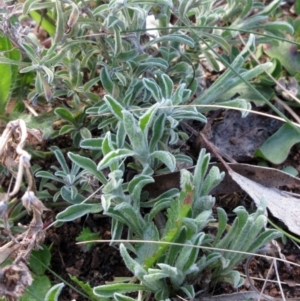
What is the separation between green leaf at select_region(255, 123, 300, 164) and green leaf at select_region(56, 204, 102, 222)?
65 cm

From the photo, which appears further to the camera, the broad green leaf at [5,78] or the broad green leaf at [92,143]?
the broad green leaf at [5,78]

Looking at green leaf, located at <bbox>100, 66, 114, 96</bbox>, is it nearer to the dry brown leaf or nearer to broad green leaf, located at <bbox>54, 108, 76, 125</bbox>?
broad green leaf, located at <bbox>54, 108, 76, 125</bbox>

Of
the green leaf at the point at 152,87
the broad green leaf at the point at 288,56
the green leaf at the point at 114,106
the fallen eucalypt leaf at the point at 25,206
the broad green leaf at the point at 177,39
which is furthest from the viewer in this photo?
the broad green leaf at the point at 288,56

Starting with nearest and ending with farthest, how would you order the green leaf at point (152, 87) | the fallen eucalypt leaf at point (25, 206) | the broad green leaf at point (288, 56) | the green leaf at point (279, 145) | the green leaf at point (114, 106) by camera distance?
the fallen eucalypt leaf at point (25, 206) < the green leaf at point (114, 106) < the green leaf at point (152, 87) < the green leaf at point (279, 145) < the broad green leaf at point (288, 56)

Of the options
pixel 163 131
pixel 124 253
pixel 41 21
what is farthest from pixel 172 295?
pixel 41 21

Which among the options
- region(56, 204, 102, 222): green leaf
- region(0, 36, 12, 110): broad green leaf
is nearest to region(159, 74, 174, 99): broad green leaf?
region(56, 204, 102, 222): green leaf

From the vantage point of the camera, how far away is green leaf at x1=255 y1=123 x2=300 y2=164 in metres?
1.85

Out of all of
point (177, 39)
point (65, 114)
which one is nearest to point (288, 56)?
point (177, 39)

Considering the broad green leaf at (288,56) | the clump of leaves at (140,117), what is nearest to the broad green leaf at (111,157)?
the clump of leaves at (140,117)

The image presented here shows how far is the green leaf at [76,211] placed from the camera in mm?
1479

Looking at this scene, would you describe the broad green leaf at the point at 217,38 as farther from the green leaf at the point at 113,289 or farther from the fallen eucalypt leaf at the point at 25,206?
the green leaf at the point at 113,289

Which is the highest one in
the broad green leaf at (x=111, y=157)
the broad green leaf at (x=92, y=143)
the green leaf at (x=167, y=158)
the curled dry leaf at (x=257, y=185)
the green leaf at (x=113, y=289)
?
the broad green leaf at (x=111, y=157)

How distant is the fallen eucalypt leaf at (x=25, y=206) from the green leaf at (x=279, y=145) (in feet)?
2.72

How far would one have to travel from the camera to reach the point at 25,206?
4.06 ft
